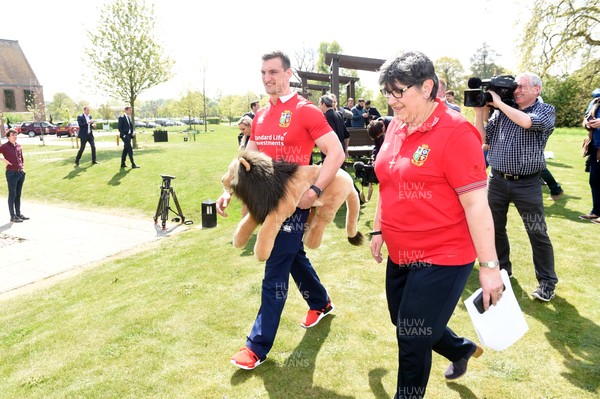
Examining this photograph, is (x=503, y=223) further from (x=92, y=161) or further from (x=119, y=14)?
(x=119, y=14)

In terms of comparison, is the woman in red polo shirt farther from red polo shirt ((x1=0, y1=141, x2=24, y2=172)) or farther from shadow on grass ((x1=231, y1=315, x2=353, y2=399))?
red polo shirt ((x1=0, y1=141, x2=24, y2=172))

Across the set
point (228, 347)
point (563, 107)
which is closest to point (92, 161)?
point (228, 347)

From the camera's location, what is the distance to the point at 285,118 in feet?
10.8

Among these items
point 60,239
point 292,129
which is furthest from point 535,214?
point 60,239

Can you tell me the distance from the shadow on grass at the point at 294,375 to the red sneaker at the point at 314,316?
0.71 ft

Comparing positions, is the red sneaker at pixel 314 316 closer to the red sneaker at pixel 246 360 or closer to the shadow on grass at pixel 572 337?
the red sneaker at pixel 246 360

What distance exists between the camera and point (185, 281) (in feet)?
18.6

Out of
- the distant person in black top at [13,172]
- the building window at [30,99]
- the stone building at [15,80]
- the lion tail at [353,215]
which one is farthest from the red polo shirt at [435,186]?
the stone building at [15,80]

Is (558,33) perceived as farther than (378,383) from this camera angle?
Yes

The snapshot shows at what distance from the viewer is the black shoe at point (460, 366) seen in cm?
294

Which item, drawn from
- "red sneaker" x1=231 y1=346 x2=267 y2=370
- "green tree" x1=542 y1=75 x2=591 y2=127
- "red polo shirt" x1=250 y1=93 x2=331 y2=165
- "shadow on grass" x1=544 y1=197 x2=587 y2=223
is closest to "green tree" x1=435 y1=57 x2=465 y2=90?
"green tree" x1=542 y1=75 x2=591 y2=127

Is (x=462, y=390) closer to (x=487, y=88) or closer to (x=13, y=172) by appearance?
(x=487, y=88)

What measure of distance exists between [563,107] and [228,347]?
3730cm

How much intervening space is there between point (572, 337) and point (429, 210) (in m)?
2.61
